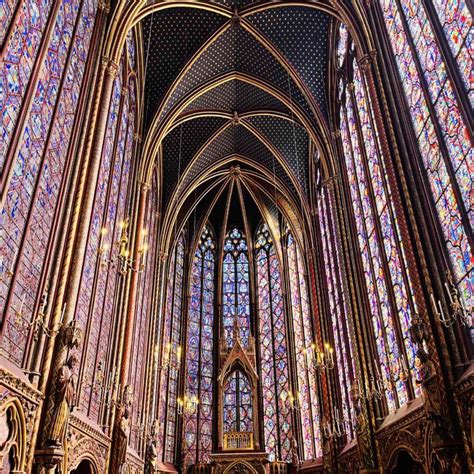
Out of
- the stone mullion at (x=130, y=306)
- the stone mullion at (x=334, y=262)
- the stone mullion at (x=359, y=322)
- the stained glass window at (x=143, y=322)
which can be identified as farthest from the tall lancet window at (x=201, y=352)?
the stone mullion at (x=359, y=322)

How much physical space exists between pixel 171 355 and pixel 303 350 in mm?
6599

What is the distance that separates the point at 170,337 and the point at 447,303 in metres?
16.9

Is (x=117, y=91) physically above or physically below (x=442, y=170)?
above

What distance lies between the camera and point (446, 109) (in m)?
9.94

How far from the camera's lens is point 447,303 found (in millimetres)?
9898

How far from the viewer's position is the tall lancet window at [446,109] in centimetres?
913

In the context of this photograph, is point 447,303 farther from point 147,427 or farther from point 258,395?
point 258,395

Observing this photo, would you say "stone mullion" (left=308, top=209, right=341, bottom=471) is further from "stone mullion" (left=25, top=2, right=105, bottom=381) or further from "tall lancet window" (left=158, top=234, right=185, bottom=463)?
"stone mullion" (left=25, top=2, right=105, bottom=381)

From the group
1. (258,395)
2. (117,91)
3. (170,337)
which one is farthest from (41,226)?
(258,395)

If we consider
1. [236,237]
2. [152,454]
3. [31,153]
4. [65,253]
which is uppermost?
[236,237]

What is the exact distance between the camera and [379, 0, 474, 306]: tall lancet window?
9133 millimetres

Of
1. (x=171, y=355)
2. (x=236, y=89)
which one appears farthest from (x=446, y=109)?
(x=171, y=355)

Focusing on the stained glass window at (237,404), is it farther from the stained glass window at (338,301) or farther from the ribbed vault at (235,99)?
the ribbed vault at (235,99)

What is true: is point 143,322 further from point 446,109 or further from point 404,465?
point 446,109
